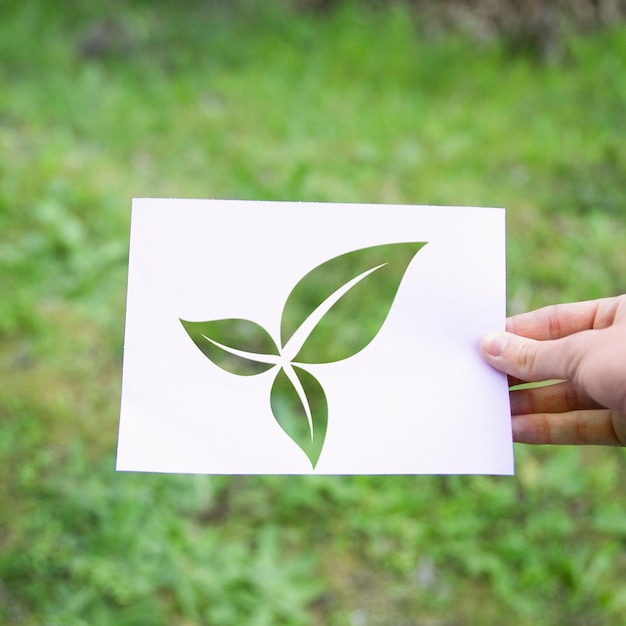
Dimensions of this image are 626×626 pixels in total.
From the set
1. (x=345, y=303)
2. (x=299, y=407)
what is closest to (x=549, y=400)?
(x=299, y=407)

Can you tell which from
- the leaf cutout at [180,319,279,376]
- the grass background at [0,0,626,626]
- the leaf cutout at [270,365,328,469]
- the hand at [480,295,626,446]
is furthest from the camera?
the leaf cutout at [180,319,279,376]

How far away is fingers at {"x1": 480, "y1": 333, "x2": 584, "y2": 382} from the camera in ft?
4.17

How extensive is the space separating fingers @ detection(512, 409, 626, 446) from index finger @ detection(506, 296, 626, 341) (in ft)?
0.62

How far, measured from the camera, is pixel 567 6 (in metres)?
4.34

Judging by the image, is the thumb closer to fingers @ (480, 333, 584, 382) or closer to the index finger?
fingers @ (480, 333, 584, 382)

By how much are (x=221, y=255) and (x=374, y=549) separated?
4.36ft

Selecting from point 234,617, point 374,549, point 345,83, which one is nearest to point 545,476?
point 374,549

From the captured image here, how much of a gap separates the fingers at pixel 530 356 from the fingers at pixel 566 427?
0.21 meters

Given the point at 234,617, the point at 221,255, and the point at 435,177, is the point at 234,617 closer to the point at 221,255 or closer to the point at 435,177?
the point at 221,255

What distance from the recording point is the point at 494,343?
1331 mm

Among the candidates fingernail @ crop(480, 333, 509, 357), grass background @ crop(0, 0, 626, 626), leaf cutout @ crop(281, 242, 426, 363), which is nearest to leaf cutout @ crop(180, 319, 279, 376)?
leaf cutout @ crop(281, 242, 426, 363)

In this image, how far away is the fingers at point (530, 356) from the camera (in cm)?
127

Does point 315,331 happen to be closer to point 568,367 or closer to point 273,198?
point 273,198

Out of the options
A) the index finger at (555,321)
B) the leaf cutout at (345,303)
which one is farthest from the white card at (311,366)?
the leaf cutout at (345,303)
